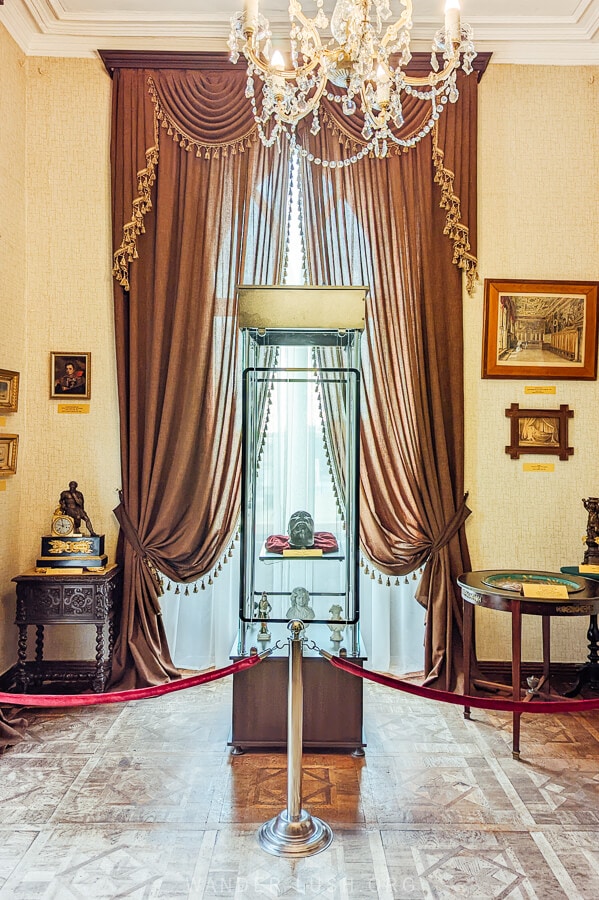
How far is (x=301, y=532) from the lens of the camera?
4.07 metres

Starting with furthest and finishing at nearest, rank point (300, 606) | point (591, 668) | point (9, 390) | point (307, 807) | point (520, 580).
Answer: point (591, 668) < point (9, 390) < point (520, 580) < point (300, 606) < point (307, 807)

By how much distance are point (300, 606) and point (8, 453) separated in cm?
231

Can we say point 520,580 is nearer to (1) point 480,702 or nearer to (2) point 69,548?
(1) point 480,702

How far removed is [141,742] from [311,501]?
5.59 feet

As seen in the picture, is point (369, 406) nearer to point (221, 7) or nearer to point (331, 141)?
point (331, 141)

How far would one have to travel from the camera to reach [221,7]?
15.9 feet

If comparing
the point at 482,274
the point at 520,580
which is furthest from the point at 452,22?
the point at 520,580

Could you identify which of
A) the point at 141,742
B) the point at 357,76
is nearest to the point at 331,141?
the point at 357,76

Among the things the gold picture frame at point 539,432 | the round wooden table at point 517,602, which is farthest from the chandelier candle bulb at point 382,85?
the gold picture frame at point 539,432

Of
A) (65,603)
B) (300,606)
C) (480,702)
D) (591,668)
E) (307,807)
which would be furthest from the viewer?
(591,668)

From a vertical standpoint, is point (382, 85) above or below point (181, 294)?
above

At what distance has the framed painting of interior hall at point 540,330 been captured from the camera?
5203 millimetres

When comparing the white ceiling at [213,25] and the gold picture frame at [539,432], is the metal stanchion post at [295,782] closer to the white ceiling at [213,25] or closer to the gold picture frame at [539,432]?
the gold picture frame at [539,432]

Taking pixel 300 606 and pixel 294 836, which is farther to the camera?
pixel 300 606
